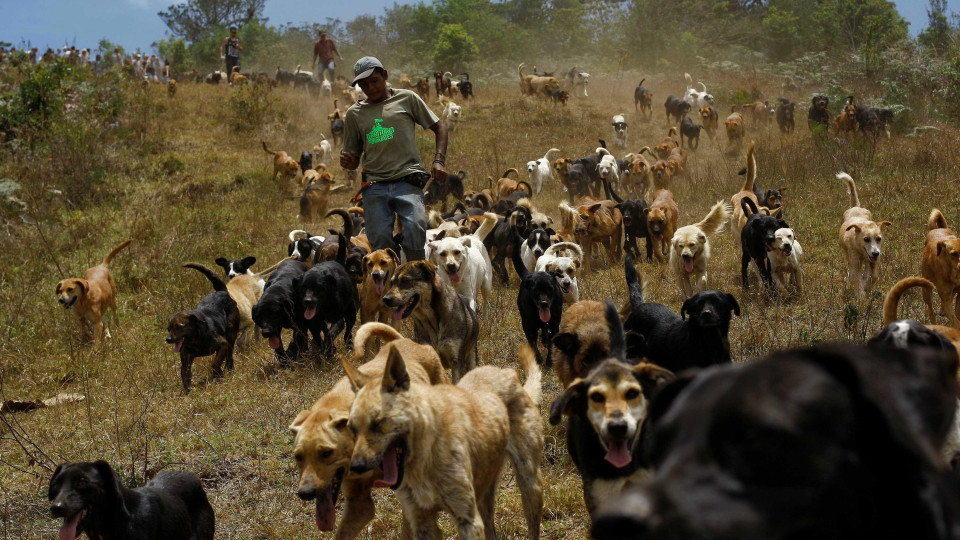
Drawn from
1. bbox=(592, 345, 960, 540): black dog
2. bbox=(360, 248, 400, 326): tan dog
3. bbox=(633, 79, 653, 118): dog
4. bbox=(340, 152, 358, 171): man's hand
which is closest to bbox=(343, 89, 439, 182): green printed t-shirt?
bbox=(340, 152, 358, 171): man's hand

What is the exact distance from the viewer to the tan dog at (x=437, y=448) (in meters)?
3.55

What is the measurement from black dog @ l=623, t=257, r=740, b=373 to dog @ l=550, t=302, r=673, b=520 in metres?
1.84

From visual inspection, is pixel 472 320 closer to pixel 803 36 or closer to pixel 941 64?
pixel 941 64

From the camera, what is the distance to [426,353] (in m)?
5.39

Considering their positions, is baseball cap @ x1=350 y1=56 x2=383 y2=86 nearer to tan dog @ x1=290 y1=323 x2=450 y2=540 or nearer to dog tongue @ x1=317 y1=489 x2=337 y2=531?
tan dog @ x1=290 y1=323 x2=450 y2=540

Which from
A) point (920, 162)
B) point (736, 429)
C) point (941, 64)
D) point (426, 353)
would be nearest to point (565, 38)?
point (941, 64)

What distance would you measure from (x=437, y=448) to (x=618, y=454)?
824 mm

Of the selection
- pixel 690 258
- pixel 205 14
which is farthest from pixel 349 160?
pixel 205 14

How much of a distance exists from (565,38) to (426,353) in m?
55.7

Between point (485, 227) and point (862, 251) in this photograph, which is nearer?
point (862, 251)

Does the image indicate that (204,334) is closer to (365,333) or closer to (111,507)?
(365,333)

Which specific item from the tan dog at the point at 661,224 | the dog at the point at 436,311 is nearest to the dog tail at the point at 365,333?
the dog at the point at 436,311

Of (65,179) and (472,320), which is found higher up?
(65,179)

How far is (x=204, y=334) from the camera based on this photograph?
8.28m
